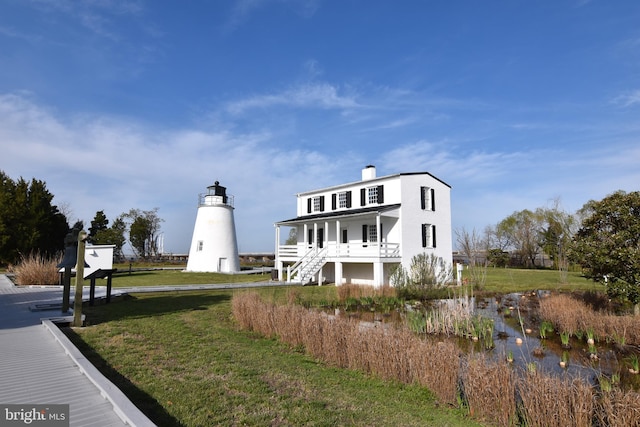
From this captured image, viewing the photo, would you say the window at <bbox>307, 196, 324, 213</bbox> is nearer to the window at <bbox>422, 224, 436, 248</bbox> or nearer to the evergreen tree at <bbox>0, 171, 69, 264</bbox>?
the window at <bbox>422, 224, 436, 248</bbox>

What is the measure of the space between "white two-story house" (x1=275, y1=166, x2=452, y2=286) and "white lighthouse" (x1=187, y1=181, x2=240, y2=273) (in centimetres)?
930

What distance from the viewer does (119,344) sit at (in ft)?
27.3

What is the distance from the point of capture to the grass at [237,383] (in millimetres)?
4805

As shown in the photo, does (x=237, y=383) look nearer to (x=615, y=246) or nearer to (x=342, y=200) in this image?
(x=615, y=246)

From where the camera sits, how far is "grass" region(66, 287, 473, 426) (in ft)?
15.8

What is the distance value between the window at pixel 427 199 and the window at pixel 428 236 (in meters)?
1.24

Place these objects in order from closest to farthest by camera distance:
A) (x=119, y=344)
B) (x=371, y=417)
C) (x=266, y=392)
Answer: (x=371, y=417)
(x=266, y=392)
(x=119, y=344)

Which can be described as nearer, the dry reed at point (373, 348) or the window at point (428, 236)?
the dry reed at point (373, 348)

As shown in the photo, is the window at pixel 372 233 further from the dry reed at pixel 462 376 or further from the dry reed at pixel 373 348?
the dry reed at pixel 462 376

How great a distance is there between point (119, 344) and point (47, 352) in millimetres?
1304

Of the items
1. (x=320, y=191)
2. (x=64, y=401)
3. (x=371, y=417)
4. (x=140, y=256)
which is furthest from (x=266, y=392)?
(x=140, y=256)

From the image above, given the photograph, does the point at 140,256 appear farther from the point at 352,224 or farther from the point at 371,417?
the point at 371,417

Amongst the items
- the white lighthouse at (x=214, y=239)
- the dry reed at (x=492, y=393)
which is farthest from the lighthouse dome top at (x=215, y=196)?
the dry reed at (x=492, y=393)

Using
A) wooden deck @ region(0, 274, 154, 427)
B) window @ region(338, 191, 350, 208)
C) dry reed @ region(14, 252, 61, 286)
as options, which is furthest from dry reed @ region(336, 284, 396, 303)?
dry reed @ region(14, 252, 61, 286)
